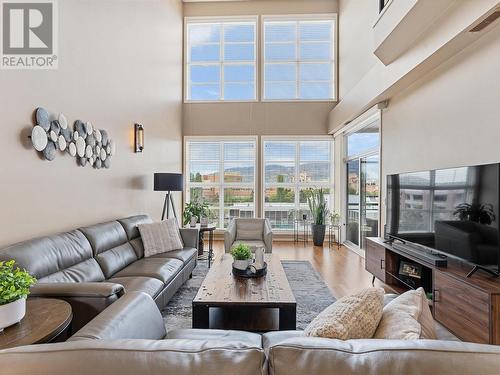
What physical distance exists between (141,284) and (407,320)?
2123 millimetres

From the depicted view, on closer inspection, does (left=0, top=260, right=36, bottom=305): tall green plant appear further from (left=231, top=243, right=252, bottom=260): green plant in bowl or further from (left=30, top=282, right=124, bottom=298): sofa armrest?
(left=231, top=243, right=252, bottom=260): green plant in bowl

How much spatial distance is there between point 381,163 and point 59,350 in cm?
471

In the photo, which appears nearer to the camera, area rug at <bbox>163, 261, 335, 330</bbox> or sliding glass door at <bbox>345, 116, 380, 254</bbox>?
area rug at <bbox>163, 261, 335, 330</bbox>

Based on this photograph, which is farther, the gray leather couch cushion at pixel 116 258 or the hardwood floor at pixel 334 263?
the hardwood floor at pixel 334 263

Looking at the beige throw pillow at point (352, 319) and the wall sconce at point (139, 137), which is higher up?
the wall sconce at point (139, 137)

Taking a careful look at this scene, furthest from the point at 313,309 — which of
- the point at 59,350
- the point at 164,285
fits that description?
the point at 59,350

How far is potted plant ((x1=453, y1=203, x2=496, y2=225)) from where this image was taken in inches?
88.1

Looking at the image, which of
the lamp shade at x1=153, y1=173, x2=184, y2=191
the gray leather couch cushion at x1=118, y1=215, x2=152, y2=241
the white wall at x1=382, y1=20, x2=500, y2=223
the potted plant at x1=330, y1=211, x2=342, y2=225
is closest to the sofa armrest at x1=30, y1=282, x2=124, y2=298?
the gray leather couch cushion at x1=118, y1=215, x2=152, y2=241

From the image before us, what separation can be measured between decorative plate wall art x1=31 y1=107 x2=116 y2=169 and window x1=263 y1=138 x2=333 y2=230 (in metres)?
4.05

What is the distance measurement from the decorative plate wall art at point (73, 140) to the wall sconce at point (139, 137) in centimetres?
69

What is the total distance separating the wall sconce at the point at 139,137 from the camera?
14.8 ft

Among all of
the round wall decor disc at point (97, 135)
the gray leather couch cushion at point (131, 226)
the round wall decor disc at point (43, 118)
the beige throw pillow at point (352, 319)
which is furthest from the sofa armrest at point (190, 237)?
the beige throw pillow at point (352, 319)

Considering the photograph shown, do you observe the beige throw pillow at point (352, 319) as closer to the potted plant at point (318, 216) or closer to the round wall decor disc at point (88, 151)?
the round wall decor disc at point (88, 151)

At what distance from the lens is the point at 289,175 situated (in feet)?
23.4
